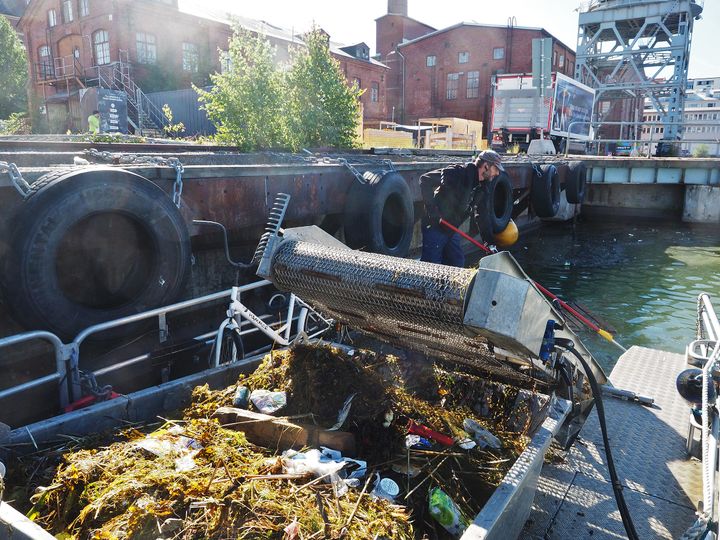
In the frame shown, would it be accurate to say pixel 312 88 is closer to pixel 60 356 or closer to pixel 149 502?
pixel 60 356

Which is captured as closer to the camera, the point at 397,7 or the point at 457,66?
the point at 457,66

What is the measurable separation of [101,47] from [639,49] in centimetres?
3445

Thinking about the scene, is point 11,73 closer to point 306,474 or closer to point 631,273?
point 631,273

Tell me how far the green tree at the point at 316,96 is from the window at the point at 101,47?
1992cm

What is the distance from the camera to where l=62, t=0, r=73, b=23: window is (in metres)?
30.0

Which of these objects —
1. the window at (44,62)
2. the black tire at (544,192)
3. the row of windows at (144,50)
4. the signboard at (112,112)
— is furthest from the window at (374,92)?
the black tire at (544,192)

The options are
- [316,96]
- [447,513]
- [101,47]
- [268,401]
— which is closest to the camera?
[447,513]

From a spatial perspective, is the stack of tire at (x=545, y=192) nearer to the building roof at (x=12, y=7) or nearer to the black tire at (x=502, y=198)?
the black tire at (x=502, y=198)

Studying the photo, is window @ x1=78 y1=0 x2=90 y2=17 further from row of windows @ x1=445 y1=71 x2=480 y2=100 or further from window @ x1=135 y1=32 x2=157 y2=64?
row of windows @ x1=445 y1=71 x2=480 y2=100

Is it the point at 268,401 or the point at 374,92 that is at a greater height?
the point at 374,92

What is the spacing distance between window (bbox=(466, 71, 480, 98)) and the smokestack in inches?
424

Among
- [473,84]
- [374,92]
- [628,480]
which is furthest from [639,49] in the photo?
[628,480]

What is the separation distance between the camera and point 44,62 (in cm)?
3250

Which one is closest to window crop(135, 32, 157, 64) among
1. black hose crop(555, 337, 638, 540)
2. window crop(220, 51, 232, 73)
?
window crop(220, 51, 232, 73)
